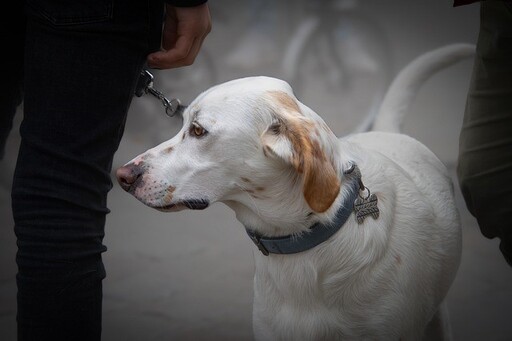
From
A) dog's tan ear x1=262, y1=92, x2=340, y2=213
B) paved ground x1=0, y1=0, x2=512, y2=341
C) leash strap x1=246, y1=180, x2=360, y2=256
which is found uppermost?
dog's tan ear x1=262, y1=92, x2=340, y2=213

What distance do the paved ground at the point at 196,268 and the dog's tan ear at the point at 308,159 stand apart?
113cm

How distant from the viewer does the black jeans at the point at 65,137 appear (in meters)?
1.42

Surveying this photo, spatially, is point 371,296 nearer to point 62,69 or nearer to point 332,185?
point 332,185

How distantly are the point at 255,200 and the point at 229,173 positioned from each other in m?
0.09

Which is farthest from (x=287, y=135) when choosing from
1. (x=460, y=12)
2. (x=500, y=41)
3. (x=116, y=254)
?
(x=460, y=12)

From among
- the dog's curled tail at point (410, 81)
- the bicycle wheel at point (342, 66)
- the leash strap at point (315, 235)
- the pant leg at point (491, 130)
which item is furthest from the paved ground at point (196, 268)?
the leash strap at point (315, 235)

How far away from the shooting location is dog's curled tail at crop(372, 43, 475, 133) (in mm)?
2393

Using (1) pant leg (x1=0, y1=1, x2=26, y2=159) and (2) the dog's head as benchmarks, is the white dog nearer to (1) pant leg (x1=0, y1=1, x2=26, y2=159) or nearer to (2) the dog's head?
(2) the dog's head

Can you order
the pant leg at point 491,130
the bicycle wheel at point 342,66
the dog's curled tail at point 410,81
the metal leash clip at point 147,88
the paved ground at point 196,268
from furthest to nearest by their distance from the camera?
the bicycle wheel at point 342,66 → the paved ground at point 196,268 → the dog's curled tail at point 410,81 → the pant leg at point 491,130 → the metal leash clip at point 147,88

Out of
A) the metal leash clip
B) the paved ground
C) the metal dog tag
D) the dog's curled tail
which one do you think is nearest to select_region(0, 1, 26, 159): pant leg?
the metal leash clip

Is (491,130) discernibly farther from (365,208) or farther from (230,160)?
(230,160)

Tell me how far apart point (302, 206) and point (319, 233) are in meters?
0.08

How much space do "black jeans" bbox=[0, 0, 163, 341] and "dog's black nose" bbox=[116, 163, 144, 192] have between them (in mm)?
132

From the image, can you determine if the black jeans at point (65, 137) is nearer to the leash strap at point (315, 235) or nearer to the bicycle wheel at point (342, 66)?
the leash strap at point (315, 235)
